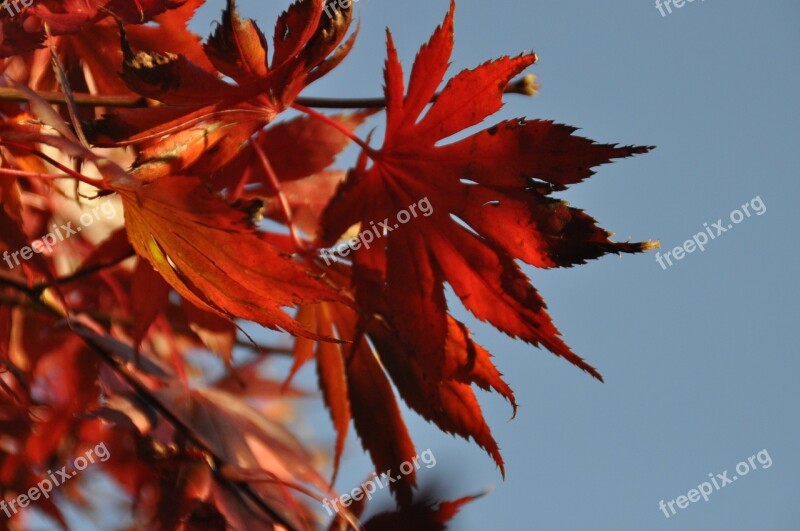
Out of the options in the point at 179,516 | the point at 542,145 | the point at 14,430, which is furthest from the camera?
the point at 14,430

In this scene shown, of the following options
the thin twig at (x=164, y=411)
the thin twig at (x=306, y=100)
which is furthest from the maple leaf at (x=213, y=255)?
the thin twig at (x=164, y=411)

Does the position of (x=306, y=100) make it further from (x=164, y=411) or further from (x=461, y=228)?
(x=164, y=411)

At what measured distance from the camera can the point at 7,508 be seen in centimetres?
81

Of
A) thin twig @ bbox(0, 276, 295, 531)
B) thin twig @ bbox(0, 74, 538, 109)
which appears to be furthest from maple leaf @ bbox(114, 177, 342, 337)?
thin twig @ bbox(0, 276, 295, 531)

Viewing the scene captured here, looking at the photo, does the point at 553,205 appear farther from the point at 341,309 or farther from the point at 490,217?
the point at 341,309

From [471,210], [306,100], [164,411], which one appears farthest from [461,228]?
[164,411]

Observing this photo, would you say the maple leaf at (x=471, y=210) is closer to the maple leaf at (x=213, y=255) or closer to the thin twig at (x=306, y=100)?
the thin twig at (x=306, y=100)

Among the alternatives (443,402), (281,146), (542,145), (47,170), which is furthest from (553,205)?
(47,170)

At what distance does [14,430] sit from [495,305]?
1.73 ft

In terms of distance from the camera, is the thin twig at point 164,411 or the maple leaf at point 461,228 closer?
the maple leaf at point 461,228

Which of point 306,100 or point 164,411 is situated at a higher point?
point 306,100

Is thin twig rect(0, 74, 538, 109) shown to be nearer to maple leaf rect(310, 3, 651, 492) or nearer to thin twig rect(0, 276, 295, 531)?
maple leaf rect(310, 3, 651, 492)

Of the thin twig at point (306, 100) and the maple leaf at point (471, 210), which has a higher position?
the thin twig at point (306, 100)

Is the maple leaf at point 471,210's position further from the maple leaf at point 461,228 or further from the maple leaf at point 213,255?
the maple leaf at point 213,255
